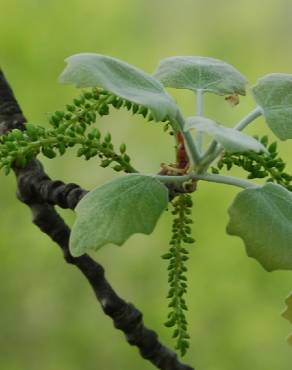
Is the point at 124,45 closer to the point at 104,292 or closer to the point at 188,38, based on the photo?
the point at 188,38

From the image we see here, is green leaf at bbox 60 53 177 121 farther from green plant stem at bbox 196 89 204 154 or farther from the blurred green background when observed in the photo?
the blurred green background

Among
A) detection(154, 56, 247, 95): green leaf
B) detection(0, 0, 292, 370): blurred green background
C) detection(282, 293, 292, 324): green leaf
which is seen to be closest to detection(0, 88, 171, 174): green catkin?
detection(154, 56, 247, 95): green leaf

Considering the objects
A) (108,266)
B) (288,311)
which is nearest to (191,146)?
(288,311)

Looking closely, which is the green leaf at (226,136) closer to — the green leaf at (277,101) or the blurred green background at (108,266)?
the green leaf at (277,101)

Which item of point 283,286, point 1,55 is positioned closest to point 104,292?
point 283,286

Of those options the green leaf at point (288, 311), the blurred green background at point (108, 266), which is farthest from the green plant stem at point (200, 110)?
the blurred green background at point (108, 266)
